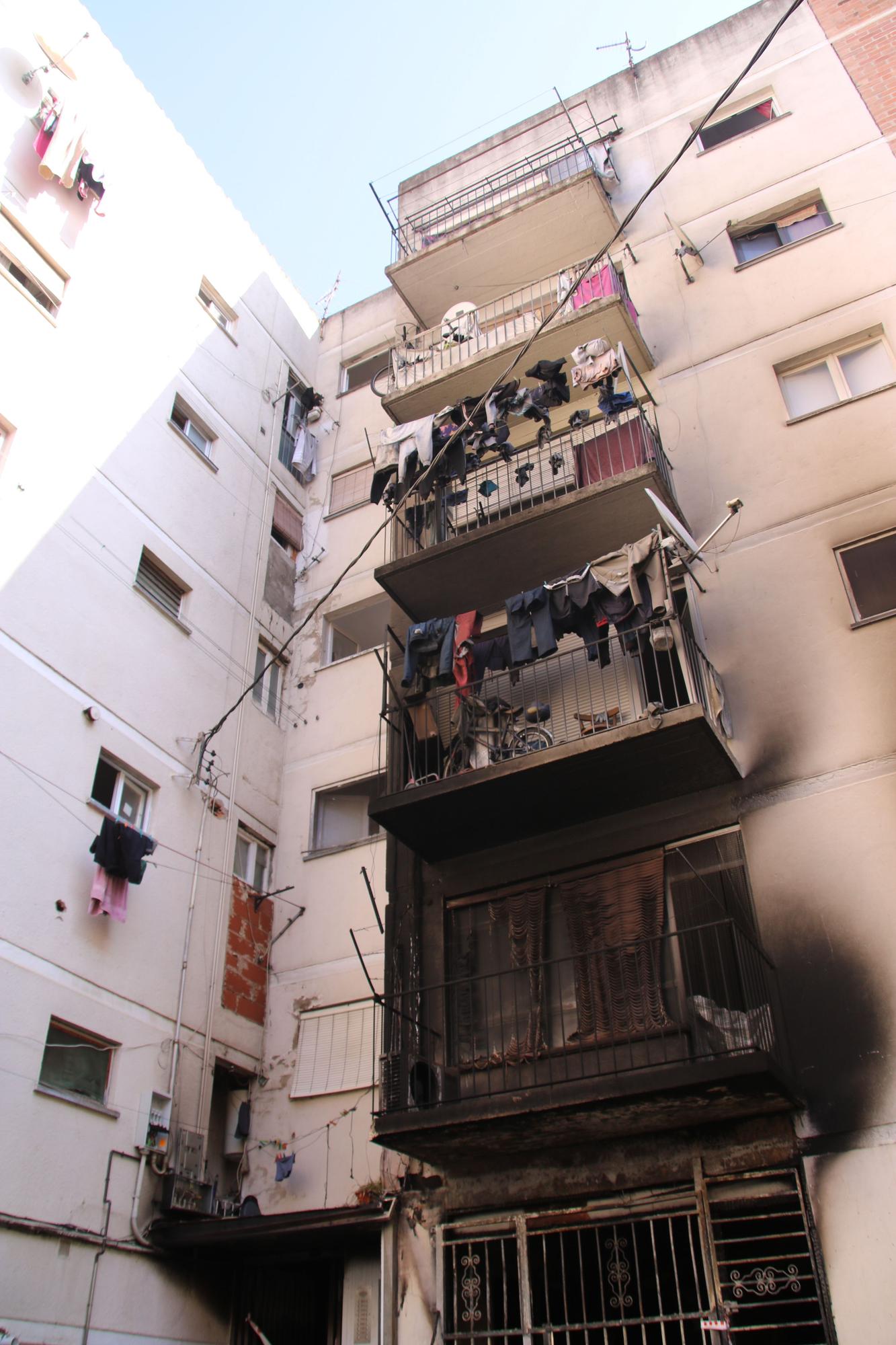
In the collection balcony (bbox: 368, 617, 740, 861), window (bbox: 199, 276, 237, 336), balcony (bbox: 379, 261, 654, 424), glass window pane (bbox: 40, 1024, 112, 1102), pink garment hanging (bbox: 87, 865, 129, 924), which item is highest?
window (bbox: 199, 276, 237, 336)

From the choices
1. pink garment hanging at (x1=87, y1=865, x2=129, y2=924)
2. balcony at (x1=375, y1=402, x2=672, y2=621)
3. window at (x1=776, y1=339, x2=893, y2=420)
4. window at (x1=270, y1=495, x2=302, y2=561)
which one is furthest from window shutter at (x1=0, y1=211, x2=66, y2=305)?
window at (x1=776, y1=339, x2=893, y2=420)

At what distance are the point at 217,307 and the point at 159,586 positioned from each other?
22.6 feet

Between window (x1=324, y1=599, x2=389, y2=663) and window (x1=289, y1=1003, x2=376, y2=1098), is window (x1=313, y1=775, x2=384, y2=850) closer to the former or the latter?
window (x1=289, y1=1003, x2=376, y2=1098)

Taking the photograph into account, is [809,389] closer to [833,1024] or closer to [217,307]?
[833,1024]

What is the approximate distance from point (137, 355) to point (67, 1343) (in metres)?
12.6

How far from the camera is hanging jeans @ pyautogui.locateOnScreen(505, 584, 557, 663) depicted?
1120cm

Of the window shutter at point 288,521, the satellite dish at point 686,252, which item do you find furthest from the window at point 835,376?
the window shutter at point 288,521

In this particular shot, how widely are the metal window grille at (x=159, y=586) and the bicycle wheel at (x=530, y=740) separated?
18.6 ft

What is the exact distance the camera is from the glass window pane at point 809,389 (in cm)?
1295

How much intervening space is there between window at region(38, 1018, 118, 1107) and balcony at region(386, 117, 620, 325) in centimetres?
1282

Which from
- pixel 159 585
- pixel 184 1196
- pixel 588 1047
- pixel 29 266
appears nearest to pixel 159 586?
pixel 159 585

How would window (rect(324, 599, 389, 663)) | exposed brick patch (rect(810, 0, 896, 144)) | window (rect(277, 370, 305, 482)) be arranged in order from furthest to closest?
1. window (rect(277, 370, 305, 482))
2. window (rect(324, 599, 389, 663))
3. exposed brick patch (rect(810, 0, 896, 144))

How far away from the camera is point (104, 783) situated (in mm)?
12469

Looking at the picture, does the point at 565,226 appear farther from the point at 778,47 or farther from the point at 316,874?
the point at 316,874
